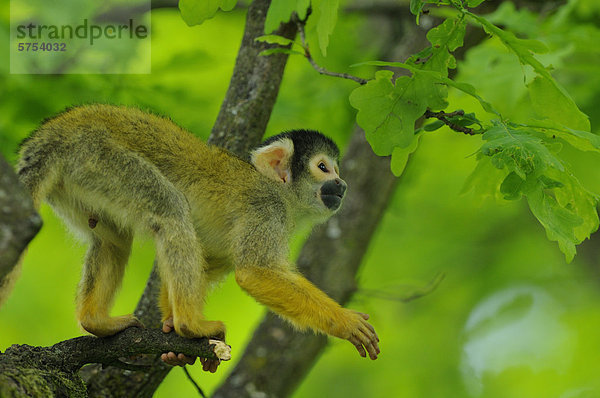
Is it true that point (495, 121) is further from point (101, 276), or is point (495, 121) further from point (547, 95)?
point (101, 276)

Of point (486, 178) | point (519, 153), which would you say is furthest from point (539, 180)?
point (486, 178)

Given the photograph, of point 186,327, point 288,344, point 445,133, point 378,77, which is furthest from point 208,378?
point 378,77

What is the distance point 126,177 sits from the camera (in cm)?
450

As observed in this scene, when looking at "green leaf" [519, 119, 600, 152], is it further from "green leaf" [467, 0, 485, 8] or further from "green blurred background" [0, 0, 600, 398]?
"green blurred background" [0, 0, 600, 398]

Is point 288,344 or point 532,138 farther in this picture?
point 288,344

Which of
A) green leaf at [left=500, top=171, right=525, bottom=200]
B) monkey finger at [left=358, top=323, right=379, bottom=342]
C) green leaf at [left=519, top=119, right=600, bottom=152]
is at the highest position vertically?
green leaf at [left=519, top=119, right=600, bottom=152]

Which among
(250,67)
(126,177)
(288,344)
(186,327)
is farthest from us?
(288,344)

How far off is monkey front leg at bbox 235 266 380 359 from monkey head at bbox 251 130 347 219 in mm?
847

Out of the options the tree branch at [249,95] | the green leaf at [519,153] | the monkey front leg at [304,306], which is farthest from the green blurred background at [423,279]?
the green leaf at [519,153]

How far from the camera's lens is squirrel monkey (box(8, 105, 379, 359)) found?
4.38 meters

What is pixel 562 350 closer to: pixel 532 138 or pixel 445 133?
pixel 445 133

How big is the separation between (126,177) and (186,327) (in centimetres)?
108

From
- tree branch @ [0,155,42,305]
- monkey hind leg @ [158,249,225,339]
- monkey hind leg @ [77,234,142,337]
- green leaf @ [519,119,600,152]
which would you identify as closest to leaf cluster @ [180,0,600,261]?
green leaf @ [519,119,600,152]

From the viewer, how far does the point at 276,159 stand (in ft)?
18.0
